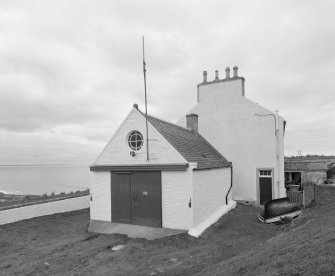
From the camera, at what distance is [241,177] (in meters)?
21.3

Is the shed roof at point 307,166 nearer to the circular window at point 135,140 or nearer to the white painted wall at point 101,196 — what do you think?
the circular window at point 135,140

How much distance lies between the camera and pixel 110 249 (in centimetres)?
1122

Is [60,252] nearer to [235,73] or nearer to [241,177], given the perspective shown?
[241,177]

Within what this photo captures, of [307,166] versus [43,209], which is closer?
[43,209]

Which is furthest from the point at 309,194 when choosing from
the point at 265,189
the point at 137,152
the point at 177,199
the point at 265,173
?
the point at 137,152

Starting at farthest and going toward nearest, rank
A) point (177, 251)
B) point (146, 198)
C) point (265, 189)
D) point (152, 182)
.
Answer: point (265, 189)
point (146, 198)
point (152, 182)
point (177, 251)

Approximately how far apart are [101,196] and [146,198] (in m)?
2.89

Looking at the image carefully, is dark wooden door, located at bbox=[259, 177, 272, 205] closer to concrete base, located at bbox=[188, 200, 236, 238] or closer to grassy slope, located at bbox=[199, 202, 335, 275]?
concrete base, located at bbox=[188, 200, 236, 238]

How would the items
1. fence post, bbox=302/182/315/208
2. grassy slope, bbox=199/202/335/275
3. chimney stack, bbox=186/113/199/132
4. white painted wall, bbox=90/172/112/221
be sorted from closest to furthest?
grassy slope, bbox=199/202/335/275, white painted wall, bbox=90/172/112/221, fence post, bbox=302/182/315/208, chimney stack, bbox=186/113/199/132

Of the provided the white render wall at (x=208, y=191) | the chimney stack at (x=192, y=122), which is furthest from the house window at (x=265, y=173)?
the chimney stack at (x=192, y=122)

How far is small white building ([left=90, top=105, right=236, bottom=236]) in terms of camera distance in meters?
13.3

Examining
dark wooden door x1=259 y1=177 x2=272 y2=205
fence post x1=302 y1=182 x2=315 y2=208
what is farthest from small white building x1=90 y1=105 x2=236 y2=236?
fence post x1=302 y1=182 x2=315 y2=208

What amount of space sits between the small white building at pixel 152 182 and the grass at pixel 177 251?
46.4 inches

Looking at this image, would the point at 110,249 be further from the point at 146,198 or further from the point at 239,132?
the point at 239,132
